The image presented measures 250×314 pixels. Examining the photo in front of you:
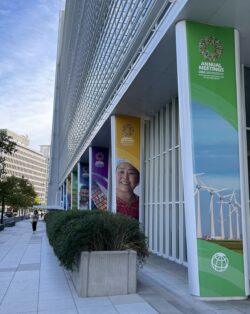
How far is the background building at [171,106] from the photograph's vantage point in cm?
930

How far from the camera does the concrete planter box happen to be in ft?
28.9

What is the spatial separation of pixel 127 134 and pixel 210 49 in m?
11.3

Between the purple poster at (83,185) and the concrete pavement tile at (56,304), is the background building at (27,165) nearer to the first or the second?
the purple poster at (83,185)

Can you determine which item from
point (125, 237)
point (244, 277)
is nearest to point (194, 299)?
point (244, 277)

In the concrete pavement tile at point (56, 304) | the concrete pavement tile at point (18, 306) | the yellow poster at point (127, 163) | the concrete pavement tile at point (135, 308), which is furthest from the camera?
the yellow poster at point (127, 163)

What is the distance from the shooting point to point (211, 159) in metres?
9.37

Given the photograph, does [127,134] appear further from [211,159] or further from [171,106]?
[211,159]

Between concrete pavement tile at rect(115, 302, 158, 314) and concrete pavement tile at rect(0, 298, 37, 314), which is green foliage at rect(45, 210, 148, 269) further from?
concrete pavement tile at rect(115, 302, 158, 314)

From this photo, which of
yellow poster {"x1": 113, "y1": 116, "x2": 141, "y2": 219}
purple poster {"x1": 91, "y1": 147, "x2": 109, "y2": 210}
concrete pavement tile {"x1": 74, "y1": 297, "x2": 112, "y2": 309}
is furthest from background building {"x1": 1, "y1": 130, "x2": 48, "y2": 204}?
concrete pavement tile {"x1": 74, "y1": 297, "x2": 112, "y2": 309}

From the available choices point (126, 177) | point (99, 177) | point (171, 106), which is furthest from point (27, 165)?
point (171, 106)

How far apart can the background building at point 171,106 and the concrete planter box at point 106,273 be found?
4.10 feet

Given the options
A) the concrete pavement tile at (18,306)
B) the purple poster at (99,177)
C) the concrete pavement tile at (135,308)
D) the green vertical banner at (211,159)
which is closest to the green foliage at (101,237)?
the concrete pavement tile at (18,306)

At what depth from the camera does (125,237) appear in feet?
32.2

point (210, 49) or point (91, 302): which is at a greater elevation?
point (210, 49)
